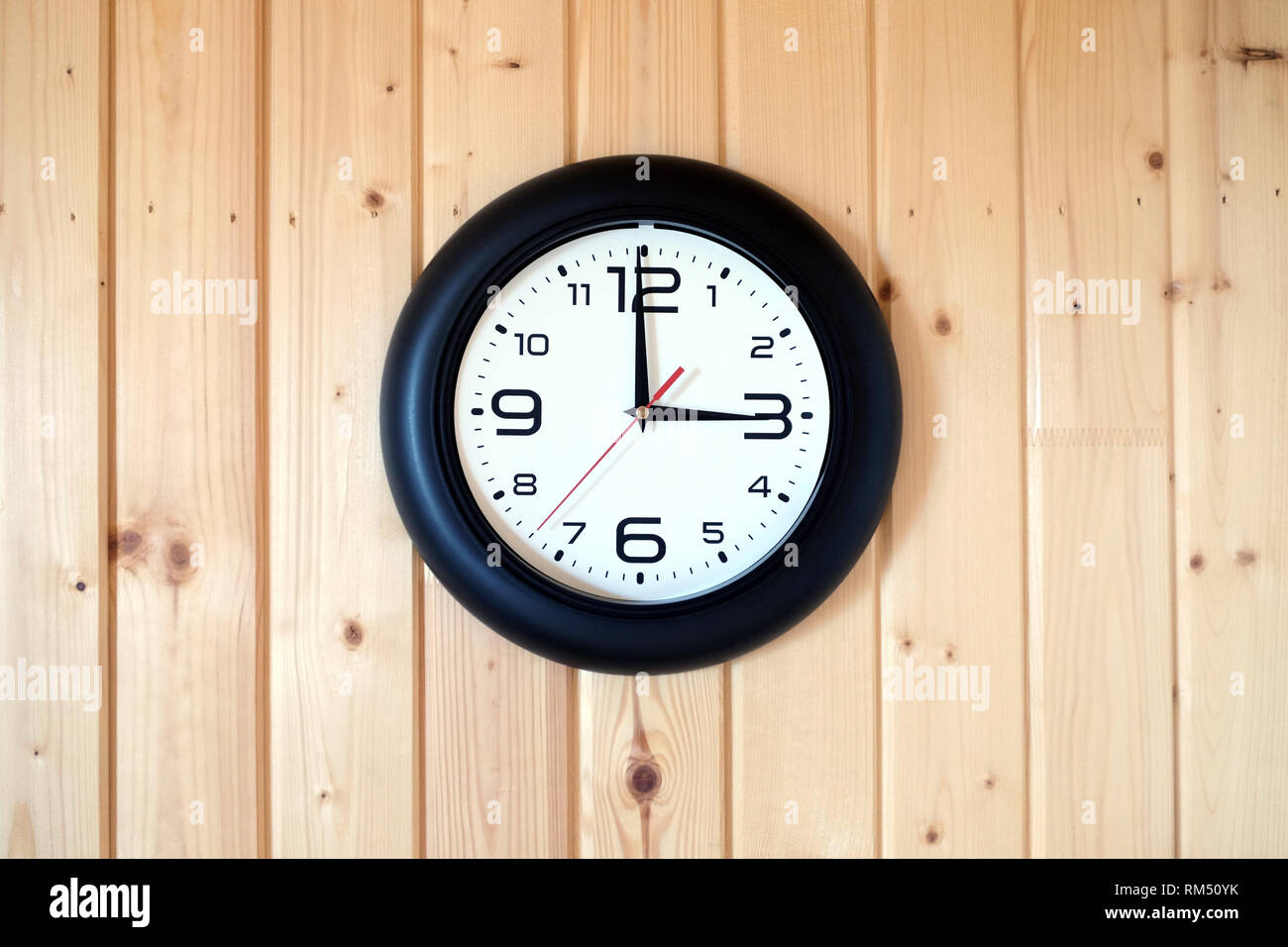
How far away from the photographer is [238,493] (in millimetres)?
888

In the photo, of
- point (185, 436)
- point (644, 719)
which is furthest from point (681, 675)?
point (185, 436)

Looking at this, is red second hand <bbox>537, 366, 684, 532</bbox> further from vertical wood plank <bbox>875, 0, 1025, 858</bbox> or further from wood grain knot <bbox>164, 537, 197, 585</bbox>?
wood grain knot <bbox>164, 537, 197, 585</bbox>

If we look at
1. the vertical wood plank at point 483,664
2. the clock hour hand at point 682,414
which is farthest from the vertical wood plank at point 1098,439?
the vertical wood plank at point 483,664

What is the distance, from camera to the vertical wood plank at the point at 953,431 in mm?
897

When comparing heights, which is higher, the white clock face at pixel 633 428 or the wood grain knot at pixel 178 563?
the white clock face at pixel 633 428

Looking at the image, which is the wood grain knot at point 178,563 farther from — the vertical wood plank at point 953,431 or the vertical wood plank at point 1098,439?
the vertical wood plank at point 1098,439

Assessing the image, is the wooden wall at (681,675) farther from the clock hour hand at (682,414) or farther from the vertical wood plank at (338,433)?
the clock hour hand at (682,414)

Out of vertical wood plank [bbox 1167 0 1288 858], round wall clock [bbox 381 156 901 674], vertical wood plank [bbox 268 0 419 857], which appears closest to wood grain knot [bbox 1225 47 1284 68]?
vertical wood plank [bbox 1167 0 1288 858]

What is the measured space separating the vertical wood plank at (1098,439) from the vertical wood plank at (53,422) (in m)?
0.92

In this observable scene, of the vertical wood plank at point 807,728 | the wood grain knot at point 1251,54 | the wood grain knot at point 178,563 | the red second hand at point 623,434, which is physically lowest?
the vertical wood plank at point 807,728

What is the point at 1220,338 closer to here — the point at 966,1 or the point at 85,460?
the point at 966,1

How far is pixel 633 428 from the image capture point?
2.81ft

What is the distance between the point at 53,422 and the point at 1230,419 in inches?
46.0

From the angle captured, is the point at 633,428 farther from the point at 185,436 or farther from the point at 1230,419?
the point at 1230,419
